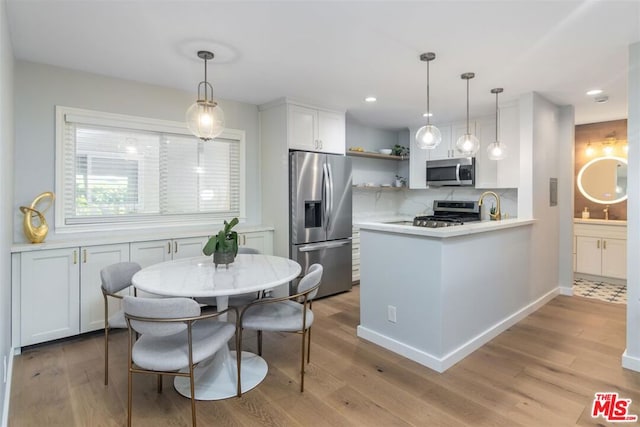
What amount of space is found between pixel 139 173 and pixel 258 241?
4.80 ft

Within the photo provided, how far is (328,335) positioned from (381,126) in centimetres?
365

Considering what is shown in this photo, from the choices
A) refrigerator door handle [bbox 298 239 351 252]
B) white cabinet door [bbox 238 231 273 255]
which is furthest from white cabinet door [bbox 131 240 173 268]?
refrigerator door handle [bbox 298 239 351 252]

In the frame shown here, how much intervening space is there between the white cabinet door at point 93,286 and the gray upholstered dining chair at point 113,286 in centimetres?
67

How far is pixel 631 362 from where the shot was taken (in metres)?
2.57

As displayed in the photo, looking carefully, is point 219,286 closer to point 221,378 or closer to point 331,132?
point 221,378

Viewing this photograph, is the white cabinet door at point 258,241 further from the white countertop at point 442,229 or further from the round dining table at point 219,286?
the white countertop at point 442,229

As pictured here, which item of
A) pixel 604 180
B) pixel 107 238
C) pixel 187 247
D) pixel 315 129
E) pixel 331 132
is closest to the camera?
pixel 107 238

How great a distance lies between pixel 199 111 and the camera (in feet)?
8.11

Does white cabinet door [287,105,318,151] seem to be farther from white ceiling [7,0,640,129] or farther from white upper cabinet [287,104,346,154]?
white ceiling [7,0,640,129]

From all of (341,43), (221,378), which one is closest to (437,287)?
(221,378)

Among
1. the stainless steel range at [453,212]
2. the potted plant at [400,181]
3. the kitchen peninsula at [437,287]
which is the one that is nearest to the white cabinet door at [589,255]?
the stainless steel range at [453,212]

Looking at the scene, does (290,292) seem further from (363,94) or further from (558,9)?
(558,9)

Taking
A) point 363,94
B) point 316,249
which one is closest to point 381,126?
point 363,94

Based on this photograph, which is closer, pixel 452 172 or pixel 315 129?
pixel 315 129
